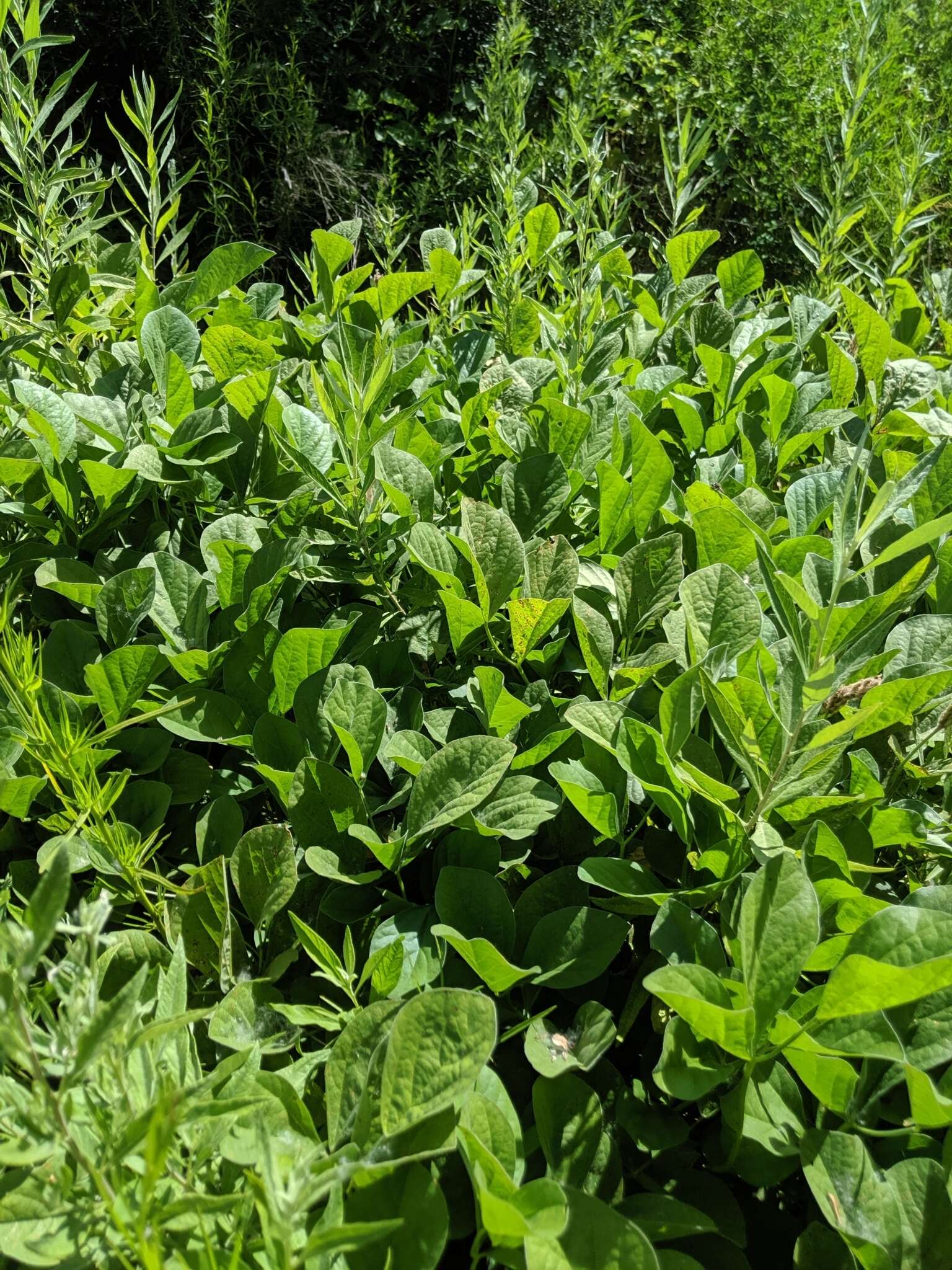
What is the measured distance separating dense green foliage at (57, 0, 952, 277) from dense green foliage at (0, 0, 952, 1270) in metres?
5.99

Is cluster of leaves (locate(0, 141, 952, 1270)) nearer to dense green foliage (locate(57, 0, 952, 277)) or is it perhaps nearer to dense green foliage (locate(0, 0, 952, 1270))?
dense green foliage (locate(0, 0, 952, 1270))

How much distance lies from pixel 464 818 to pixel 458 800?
42mm

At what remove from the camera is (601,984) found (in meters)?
1.04

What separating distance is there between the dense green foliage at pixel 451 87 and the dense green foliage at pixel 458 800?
599cm

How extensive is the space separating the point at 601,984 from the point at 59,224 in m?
1.63

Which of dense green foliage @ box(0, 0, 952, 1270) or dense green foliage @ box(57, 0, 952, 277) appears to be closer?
dense green foliage @ box(0, 0, 952, 1270)

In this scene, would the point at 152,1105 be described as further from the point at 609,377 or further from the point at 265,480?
the point at 609,377

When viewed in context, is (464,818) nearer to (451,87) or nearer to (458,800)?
(458,800)

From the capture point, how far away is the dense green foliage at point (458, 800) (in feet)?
2.51

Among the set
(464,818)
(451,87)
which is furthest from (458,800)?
(451,87)

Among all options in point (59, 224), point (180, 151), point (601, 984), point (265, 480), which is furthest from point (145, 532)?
point (180, 151)

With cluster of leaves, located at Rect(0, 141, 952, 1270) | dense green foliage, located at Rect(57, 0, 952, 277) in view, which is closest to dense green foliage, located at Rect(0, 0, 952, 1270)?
cluster of leaves, located at Rect(0, 141, 952, 1270)

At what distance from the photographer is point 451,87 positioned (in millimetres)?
8797

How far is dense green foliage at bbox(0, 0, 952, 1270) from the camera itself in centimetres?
76
